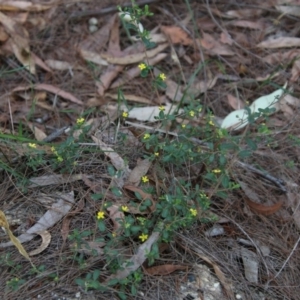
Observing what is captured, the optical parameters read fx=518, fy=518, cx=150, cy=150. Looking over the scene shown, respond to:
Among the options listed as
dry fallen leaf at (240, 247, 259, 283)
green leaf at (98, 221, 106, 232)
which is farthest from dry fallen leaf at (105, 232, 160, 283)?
dry fallen leaf at (240, 247, 259, 283)

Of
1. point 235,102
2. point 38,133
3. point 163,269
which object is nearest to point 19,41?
point 38,133

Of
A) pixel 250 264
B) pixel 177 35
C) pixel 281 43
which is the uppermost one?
pixel 177 35

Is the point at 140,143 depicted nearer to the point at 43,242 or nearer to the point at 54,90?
the point at 43,242

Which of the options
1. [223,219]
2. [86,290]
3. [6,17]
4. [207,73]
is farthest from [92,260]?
[6,17]

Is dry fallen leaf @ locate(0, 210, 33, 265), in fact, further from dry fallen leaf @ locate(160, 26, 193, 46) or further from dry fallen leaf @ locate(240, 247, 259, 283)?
dry fallen leaf @ locate(160, 26, 193, 46)

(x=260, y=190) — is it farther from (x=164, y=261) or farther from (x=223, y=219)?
(x=164, y=261)

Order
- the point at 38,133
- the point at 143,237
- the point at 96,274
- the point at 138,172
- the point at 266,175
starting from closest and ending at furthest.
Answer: the point at 96,274 < the point at 143,237 < the point at 138,172 < the point at 266,175 < the point at 38,133

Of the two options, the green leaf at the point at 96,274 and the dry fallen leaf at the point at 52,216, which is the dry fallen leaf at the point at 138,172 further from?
the green leaf at the point at 96,274
